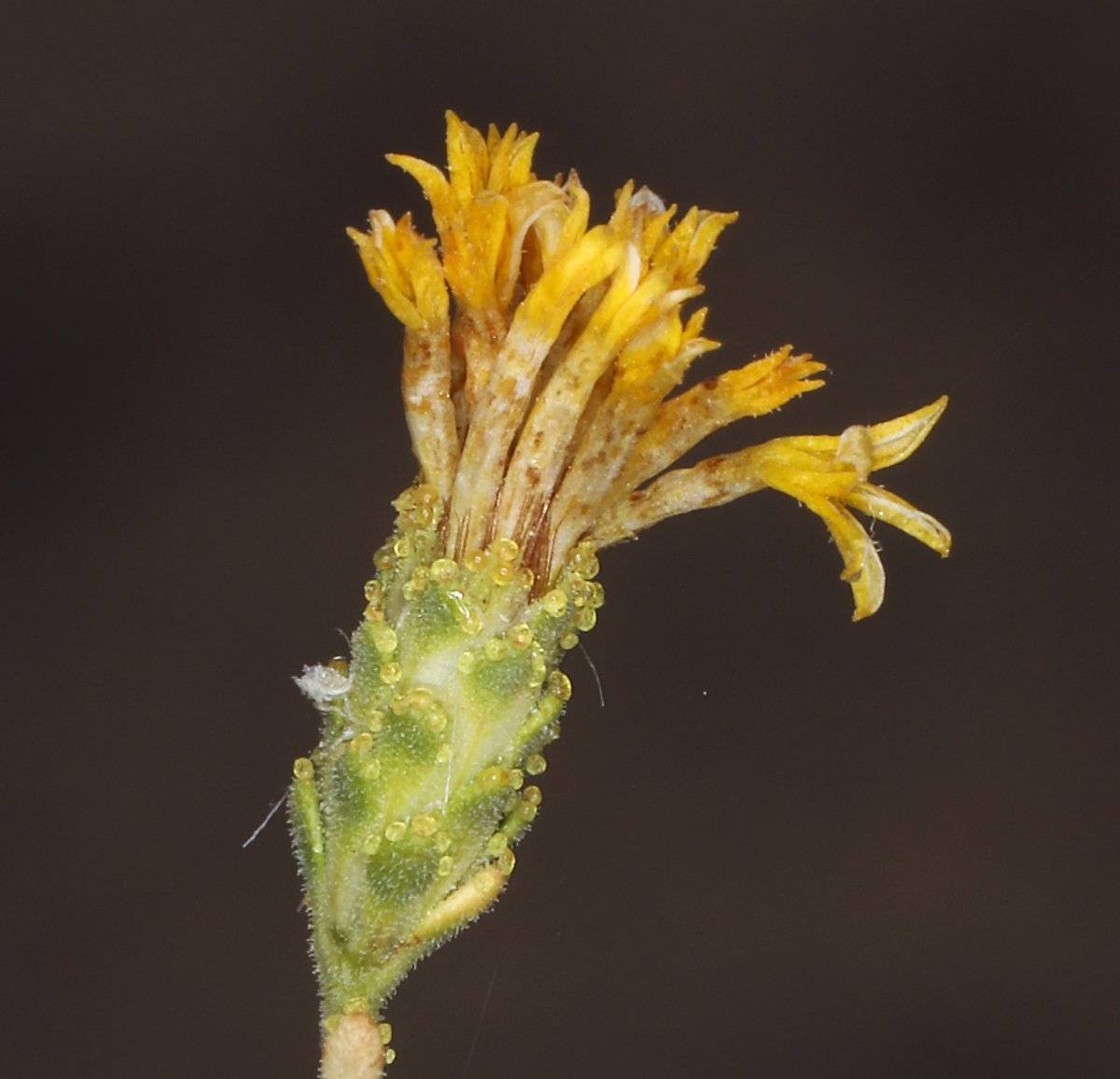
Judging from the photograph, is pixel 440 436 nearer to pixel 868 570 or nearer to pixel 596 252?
pixel 596 252

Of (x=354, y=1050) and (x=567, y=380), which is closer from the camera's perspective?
(x=354, y=1050)

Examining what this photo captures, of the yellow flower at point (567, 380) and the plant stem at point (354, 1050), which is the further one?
the yellow flower at point (567, 380)

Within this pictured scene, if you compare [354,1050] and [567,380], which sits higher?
[567,380]

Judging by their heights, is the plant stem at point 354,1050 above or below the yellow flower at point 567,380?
below

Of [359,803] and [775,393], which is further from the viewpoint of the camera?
[775,393]

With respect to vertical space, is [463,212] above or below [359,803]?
above

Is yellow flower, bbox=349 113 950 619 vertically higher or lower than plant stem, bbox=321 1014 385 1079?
higher

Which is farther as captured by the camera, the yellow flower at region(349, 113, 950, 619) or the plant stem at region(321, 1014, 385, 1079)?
the yellow flower at region(349, 113, 950, 619)

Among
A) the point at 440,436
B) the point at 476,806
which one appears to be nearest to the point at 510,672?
the point at 476,806
